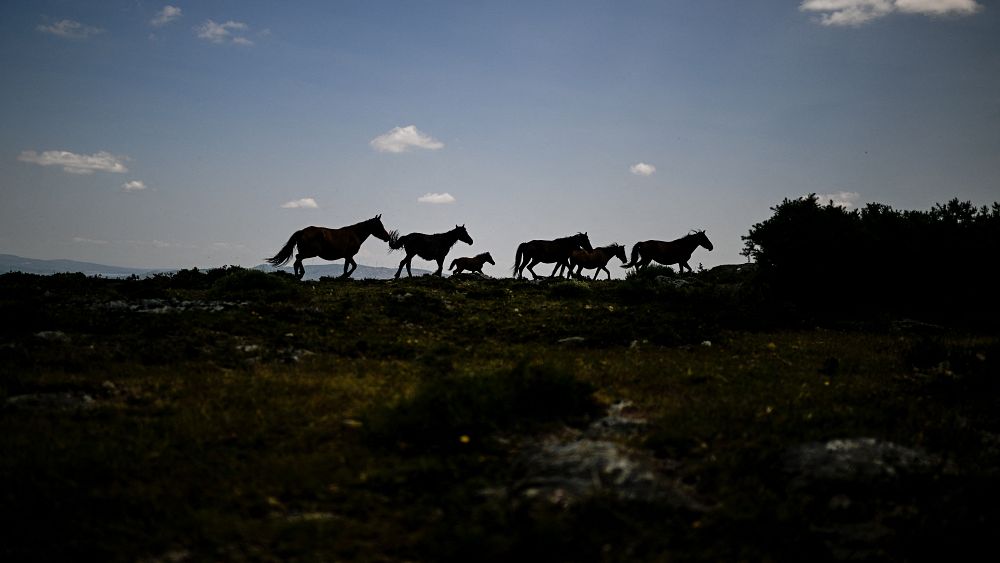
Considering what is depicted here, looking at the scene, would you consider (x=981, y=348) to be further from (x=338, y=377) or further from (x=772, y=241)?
(x=338, y=377)

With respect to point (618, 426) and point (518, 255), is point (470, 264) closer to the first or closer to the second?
point (518, 255)

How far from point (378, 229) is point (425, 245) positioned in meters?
3.43

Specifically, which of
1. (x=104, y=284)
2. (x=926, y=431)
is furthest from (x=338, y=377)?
(x=104, y=284)

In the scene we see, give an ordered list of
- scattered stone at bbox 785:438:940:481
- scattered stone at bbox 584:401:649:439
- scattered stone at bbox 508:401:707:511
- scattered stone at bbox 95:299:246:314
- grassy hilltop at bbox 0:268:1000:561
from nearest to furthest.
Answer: grassy hilltop at bbox 0:268:1000:561, scattered stone at bbox 508:401:707:511, scattered stone at bbox 785:438:940:481, scattered stone at bbox 584:401:649:439, scattered stone at bbox 95:299:246:314

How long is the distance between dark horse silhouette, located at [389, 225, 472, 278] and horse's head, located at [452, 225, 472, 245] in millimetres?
442

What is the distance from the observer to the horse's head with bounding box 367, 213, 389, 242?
29.1 meters

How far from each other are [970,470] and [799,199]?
1745cm

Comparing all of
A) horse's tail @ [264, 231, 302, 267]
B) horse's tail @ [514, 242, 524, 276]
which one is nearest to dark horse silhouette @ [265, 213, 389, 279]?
horse's tail @ [264, 231, 302, 267]

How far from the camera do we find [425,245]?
32.2m

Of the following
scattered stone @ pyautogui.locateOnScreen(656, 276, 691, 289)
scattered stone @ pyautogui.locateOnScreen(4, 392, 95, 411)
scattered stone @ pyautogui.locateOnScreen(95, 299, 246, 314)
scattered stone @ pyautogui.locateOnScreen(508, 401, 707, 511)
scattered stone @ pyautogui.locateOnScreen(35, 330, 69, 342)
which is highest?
scattered stone @ pyautogui.locateOnScreen(656, 276, 691, 289)

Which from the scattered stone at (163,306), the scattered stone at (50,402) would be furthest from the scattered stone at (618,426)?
the scattered stone at (163,306)

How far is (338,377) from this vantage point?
978 centimetres

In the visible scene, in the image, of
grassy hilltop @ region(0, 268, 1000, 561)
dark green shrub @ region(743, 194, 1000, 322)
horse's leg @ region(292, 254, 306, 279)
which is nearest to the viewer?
grassy hilltop @ region(0, 268, 1000, 561)

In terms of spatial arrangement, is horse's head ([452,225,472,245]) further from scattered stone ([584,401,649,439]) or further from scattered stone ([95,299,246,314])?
scattered stone ([584,401,649,439])
